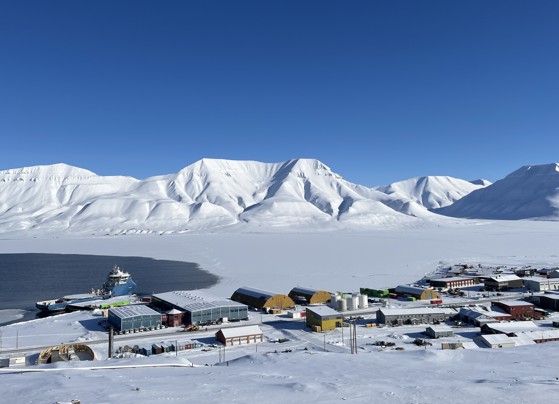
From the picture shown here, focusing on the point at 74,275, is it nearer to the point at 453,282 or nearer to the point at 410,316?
the point at 410,316

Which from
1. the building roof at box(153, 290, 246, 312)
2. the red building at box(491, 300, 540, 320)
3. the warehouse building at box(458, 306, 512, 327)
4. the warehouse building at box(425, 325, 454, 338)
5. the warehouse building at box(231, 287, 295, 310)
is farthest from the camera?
the warehouse building at box(231, 287, 295, 310)

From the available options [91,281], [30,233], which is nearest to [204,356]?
[91,281]

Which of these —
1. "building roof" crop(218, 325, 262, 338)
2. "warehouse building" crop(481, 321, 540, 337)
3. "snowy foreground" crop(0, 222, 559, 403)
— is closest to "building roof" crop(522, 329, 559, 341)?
"warehouse building" crop(481, 321, 540, 337)

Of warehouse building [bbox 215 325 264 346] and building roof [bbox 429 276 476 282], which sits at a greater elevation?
building roof [bbox 429 276 476 282]

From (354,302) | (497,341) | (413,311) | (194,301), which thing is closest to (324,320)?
(413,311)

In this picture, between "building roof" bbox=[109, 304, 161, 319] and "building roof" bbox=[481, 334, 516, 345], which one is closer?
"building roof" bbox=[481, 334, 516, 345]

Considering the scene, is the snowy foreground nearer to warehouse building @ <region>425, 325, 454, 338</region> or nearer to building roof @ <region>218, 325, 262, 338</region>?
building roof @ <region>218, 325, 262, 338</region>
